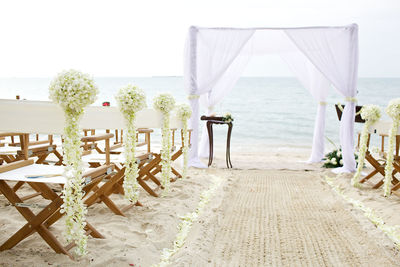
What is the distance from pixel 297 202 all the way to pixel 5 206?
3.19 m

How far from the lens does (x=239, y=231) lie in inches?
131

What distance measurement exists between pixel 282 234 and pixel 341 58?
156 inches

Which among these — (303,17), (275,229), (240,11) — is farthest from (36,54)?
(275,229)

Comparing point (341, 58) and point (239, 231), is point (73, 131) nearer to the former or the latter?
point (239, 231)

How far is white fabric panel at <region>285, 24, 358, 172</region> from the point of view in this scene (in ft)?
19.9

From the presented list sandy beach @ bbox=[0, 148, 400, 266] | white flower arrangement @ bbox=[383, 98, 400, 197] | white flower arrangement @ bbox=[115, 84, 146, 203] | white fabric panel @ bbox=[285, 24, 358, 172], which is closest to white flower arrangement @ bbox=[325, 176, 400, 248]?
sandy beach @ bbox=[0, 148, 400, 266]

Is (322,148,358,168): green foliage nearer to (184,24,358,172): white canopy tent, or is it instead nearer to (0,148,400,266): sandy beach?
(184,24,358,172): white canopy tent

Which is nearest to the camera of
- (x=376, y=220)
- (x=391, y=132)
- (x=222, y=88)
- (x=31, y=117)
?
(x=31, y=117)

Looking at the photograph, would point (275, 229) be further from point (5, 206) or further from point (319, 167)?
point (319, 167)

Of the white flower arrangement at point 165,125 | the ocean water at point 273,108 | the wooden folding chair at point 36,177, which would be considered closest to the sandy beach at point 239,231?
the wooden folding chair at point 36,177

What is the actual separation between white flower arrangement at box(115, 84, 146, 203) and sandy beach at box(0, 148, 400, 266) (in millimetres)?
292

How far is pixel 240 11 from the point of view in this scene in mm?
18266

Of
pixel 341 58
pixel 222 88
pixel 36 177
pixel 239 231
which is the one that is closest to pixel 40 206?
pixel 36 177

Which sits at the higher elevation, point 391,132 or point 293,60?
point 293,60
